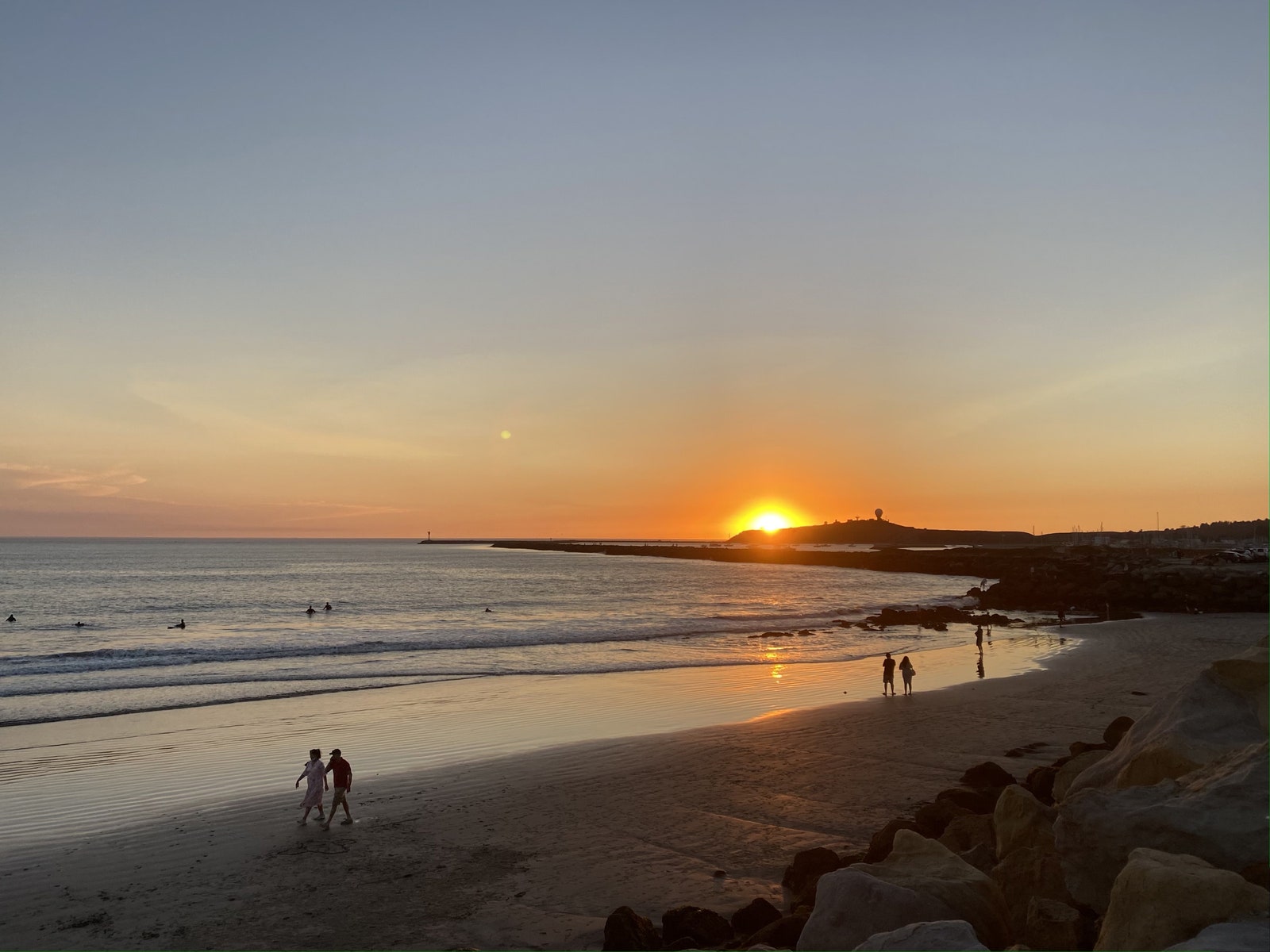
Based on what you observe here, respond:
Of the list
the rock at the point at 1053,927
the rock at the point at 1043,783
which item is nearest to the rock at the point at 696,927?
the rock at the point at 1053,927

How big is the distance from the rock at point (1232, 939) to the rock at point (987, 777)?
8.34 meters

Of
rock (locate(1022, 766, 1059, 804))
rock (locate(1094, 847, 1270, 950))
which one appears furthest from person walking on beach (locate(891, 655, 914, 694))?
rock (locate(1094, 847, 1270, 950))

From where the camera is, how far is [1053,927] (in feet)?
21.2

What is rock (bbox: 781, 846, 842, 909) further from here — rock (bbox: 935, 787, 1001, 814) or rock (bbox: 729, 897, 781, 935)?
rock (bbox: 935, 787, 1001, 814)

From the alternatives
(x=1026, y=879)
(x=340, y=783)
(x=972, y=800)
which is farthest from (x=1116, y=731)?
(x=340, y=783)

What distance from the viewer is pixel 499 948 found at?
8805 mm

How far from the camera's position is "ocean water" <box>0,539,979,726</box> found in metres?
29.2

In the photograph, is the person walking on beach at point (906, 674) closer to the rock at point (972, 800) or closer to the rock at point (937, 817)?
the rock at point (972, 800)

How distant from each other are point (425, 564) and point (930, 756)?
14073 cm

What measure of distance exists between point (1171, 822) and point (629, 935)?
506 centimetres

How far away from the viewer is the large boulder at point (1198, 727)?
7.73m

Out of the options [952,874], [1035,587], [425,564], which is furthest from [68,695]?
[425,564]

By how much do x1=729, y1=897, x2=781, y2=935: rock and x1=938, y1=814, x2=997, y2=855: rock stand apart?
8.15ft

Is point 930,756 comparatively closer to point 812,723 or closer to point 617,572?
point 812,723
